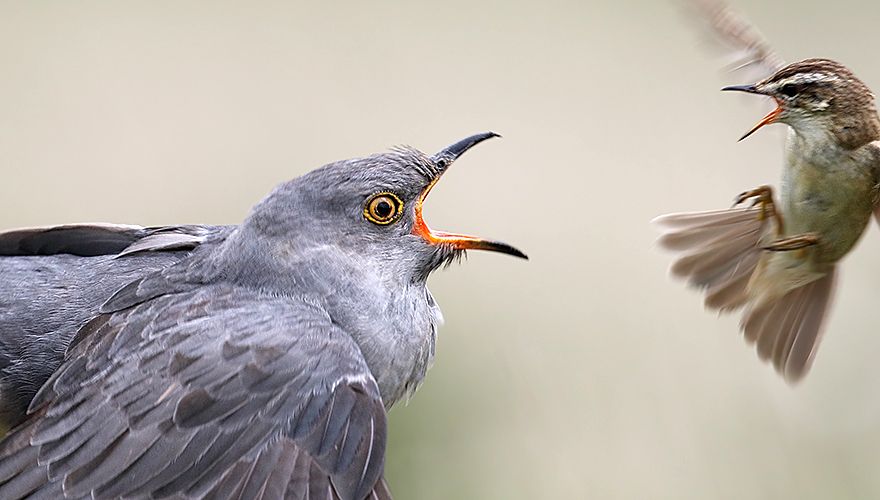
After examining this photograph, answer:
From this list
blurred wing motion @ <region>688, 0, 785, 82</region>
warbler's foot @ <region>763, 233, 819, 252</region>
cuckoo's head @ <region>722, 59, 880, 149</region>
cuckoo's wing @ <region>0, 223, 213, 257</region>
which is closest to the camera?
cuckoo's head @ <region>722, 59, 880, 149</region>

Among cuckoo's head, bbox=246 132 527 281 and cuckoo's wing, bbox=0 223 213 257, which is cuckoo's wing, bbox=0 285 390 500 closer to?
cuckoo's head, bbox=246 132 527 281

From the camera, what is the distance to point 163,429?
3.94 meters

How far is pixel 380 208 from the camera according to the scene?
439cm

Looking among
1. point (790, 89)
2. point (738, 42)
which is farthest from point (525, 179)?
point (790, 89)

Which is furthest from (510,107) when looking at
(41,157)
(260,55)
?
(41,157)

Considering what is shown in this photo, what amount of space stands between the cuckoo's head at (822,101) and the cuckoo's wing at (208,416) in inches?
55.0

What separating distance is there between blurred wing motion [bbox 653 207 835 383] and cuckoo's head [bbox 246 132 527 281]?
579 mm

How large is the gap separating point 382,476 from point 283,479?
0.93 ft

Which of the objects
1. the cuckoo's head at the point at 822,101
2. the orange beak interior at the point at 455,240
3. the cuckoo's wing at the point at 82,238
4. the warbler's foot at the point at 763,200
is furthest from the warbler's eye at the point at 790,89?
the cuckoo's wing at the point at 82,238

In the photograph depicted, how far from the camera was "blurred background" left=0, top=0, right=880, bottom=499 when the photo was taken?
601cm

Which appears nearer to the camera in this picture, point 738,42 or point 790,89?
point 790,89

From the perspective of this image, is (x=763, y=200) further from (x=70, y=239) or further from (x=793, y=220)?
(x=70, y=239)

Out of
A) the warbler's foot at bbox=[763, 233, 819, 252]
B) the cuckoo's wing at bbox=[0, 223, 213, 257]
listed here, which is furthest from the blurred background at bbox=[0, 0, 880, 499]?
the warbler's foot at bbox=[763, 233, 819, 252]

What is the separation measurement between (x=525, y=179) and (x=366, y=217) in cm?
289
